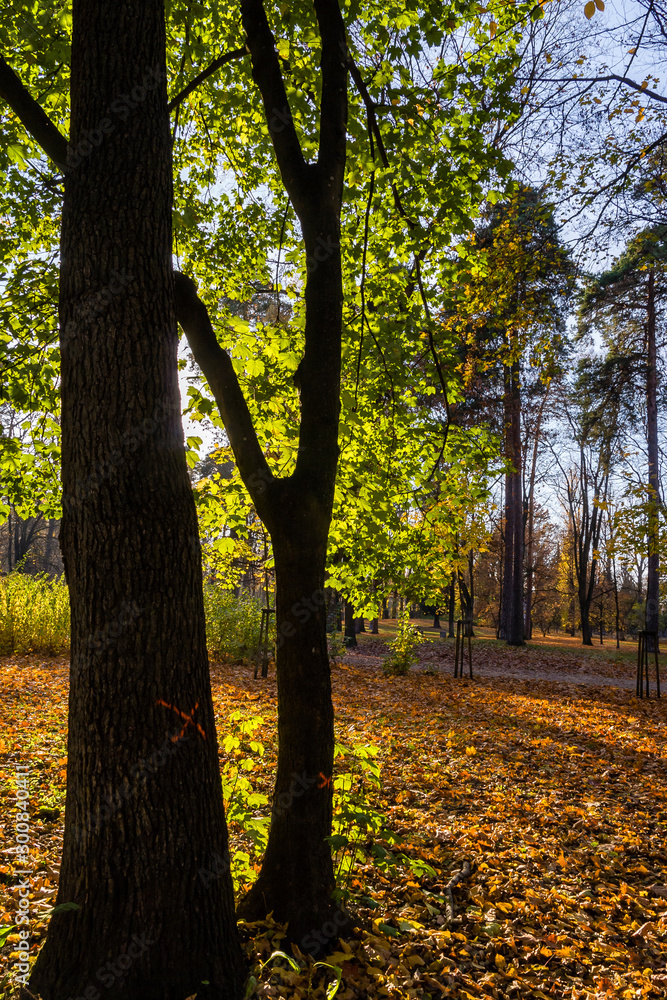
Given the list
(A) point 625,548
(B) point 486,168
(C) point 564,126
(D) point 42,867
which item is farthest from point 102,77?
(A) point 625,548

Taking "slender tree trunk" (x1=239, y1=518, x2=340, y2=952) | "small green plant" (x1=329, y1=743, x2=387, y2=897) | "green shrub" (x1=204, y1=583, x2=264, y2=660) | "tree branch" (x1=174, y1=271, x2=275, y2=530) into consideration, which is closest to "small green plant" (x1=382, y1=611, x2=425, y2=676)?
"green shrub" (x1=204, y1=583, x2=264, y2=660)

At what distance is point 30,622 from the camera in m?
11.4

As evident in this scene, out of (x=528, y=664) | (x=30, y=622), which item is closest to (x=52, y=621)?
(x=30, y=622)

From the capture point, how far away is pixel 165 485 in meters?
2.12

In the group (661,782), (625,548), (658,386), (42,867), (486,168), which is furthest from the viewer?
(658,386)

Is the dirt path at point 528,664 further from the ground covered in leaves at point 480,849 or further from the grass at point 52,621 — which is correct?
the ground covered in leaves at point 480,849

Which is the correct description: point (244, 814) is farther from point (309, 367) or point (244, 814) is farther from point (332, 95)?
point (332, 95)

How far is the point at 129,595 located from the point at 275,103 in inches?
103

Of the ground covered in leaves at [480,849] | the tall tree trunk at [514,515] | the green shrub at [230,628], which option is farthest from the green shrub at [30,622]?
the tall tree trunk at [514,515]

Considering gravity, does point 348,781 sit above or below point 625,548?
below

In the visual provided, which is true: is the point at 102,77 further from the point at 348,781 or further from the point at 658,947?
the point at 658,947

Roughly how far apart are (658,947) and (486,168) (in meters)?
4.96

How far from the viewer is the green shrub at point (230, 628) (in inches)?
497

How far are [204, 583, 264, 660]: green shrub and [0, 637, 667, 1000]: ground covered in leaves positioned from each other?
355 centimetres
